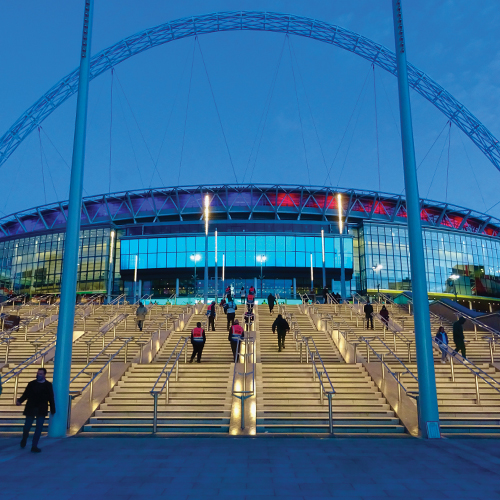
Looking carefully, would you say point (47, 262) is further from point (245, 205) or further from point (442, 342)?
point (442, 342)

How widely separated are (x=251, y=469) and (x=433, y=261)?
70520 mm

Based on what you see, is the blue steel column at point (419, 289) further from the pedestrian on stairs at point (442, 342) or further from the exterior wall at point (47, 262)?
the exterior wall at point (47, 262)

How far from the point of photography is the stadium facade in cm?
6775

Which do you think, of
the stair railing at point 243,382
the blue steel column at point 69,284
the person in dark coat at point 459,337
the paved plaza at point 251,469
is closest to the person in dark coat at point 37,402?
the paved plaza at point 251,469

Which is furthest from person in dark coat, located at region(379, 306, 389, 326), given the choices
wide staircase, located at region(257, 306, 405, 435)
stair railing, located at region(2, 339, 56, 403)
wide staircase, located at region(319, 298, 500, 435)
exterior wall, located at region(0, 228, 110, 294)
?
exterior wall, located at region(0, 228, 110, 294)

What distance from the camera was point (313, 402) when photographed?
12.4 m

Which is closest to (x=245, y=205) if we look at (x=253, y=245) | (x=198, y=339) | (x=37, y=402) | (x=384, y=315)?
(x=253, y=245)

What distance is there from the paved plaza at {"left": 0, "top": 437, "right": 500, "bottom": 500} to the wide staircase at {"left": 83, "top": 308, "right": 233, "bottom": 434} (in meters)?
1.33

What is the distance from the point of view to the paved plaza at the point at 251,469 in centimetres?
603

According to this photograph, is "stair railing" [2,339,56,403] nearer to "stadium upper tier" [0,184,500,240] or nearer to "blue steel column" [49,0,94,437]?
"blue steel column" [49,0,94,437]

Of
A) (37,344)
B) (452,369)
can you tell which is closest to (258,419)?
(452,369)

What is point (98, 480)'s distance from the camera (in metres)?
6.54

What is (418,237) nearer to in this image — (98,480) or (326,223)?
(98,480)

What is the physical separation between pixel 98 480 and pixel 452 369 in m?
10.9
